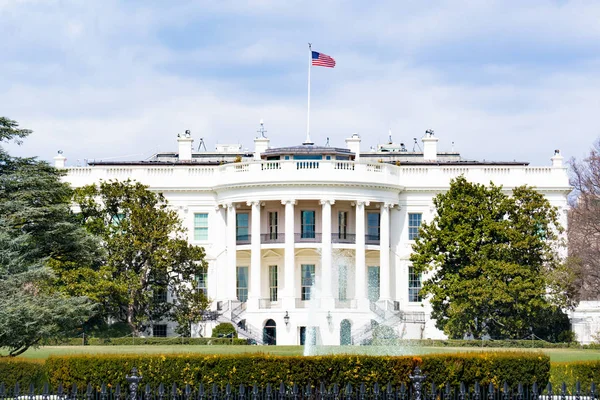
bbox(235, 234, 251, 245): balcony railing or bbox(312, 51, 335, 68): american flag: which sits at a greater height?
bbox(312, 51, 335, 68): american flag

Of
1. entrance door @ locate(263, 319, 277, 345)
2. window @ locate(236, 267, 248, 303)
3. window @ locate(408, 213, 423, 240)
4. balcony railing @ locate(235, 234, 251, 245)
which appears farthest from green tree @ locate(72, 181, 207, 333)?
window @ locate(408, 213, 423, 240)

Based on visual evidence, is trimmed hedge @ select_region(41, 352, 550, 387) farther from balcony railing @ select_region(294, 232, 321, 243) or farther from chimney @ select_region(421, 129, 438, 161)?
chimney @ select_region(421, 129, 438, 161)

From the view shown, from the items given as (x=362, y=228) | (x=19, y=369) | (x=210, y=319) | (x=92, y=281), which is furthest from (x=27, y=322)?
(x=362, y=228)

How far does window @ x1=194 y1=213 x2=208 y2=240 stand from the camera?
242 ft

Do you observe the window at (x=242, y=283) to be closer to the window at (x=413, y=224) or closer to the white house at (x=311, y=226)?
the white house at (x=311, y=226)

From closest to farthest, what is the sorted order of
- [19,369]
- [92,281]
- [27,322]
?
[19,369], [27,322], [92,281]

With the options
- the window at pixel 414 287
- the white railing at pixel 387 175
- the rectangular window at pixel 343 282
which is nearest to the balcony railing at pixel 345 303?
the rectangular window at pixel 343 282

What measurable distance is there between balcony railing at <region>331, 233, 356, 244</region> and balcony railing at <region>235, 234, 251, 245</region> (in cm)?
498

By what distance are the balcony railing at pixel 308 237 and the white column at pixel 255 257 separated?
240 cm

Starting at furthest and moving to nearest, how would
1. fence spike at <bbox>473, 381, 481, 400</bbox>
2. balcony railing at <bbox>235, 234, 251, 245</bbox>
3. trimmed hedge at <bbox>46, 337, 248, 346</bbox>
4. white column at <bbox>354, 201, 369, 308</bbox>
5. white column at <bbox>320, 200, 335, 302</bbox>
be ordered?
1. balcony railing at <bbox>235, 234, 251, 245</bbox>
2. white column at <bbox>320, 200, 335, 302</bbox>
3. white column at <bbox>354, 201, 369, 308</bbox>
4. trimmed hedge at <bbox>46, 337, 248, 346</bbox>
5. fence spike at <bbox>473, 381, 481, 400</bbox>

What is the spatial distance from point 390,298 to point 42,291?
105ft

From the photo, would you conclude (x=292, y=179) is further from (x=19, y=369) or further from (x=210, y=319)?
(x=19, y=369)

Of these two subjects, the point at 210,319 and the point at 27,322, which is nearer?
the point at 27,322

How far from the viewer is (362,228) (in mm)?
70125
